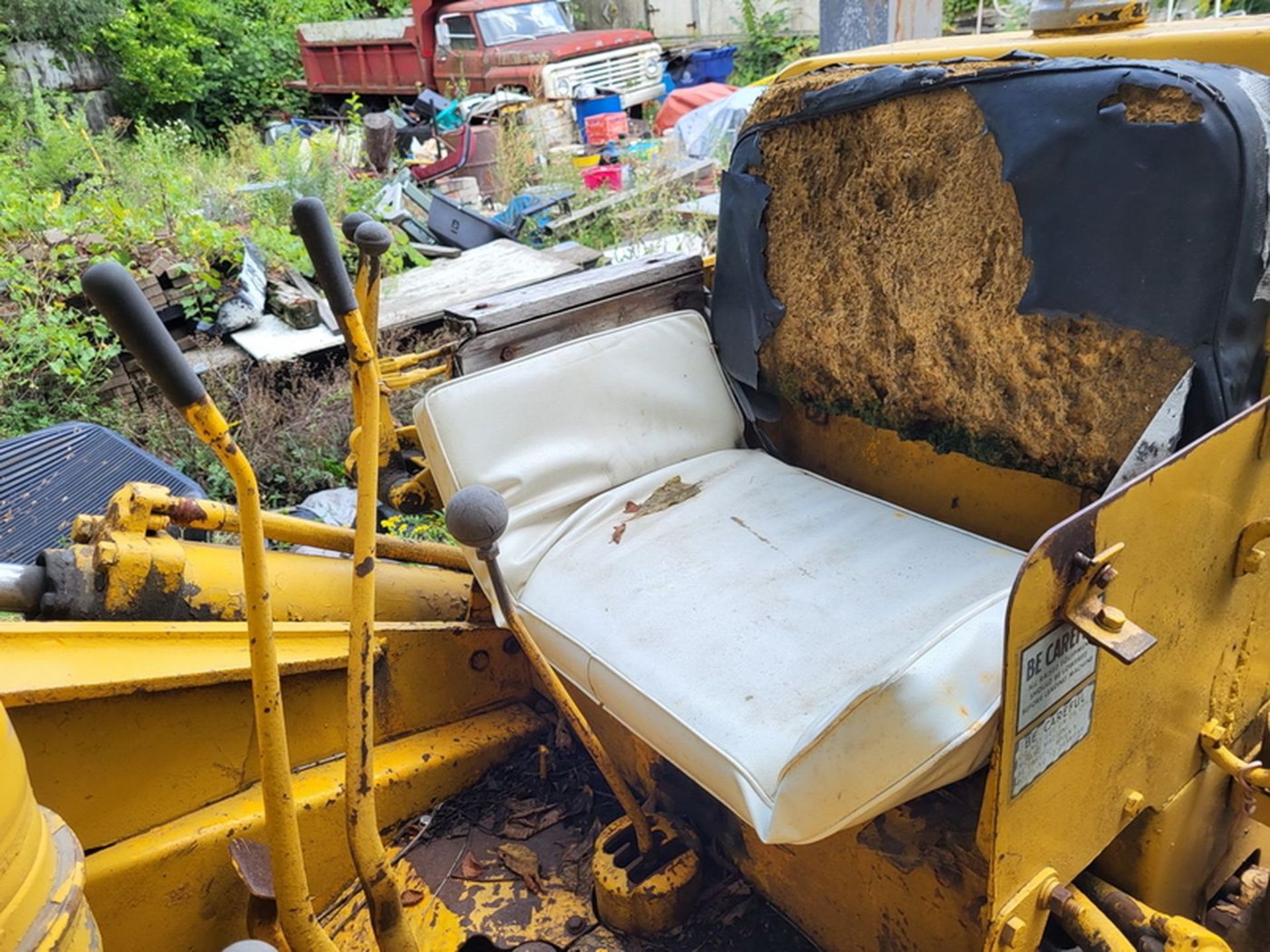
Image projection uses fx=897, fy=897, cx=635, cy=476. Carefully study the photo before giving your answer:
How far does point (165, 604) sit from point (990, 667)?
1.26 metres

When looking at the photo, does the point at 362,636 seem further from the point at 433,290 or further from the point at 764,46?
→ the point at 764,46

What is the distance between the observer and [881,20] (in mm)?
3936

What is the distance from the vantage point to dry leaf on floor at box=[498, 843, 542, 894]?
1.60 meters

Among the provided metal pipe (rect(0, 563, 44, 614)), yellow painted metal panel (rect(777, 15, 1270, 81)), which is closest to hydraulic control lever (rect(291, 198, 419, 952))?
metal pipe (rect(0, 563, 44, 614))

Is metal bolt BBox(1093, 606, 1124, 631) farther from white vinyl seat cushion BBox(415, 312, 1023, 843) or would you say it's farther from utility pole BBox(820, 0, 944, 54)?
utility pole BBox(820, 0, 944, 54)

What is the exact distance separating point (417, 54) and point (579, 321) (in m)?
9.94

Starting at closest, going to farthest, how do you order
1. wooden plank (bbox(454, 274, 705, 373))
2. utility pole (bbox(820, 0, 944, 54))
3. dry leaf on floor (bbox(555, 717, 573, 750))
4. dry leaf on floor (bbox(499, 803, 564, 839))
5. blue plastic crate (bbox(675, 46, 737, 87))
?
dry leaf on floor (bbox(499, 803, 564, 839)) → dry leaf on floor (bbox(555, 717, 573, 750)) → wooden plank (bbox(454, 274, 705, 373)) → utility pole (bbox(820, 0, 944, 54)) → blue plastic crate (bbox(675, 46, 737, 87))

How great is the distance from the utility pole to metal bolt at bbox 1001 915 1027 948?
3.73 m

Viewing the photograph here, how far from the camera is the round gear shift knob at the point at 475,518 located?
1.30 metres

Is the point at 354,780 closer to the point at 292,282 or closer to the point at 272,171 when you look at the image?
the point at 292,282

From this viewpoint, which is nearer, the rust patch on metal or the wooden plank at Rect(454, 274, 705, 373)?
the rust patch on metal

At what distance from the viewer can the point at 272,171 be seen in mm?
6594

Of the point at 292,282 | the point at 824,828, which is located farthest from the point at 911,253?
the point at 292,282

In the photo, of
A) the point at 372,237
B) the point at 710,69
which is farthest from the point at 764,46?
the point at 372,237
